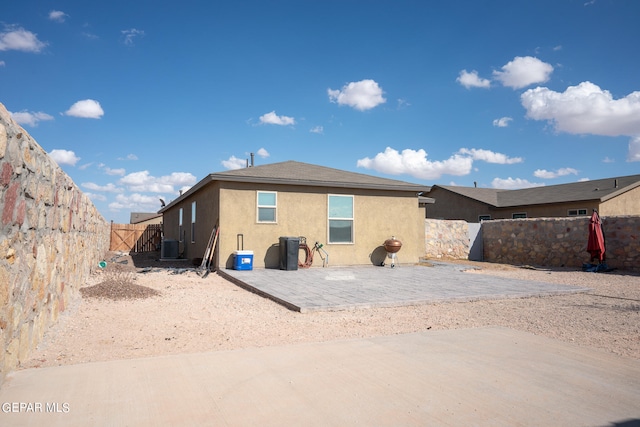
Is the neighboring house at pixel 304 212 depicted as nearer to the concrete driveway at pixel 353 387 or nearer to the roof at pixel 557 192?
the concrete driveway at pixel 353 387

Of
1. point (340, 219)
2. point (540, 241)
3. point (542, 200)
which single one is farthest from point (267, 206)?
point (542, 200)

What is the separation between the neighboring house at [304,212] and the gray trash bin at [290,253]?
674 mm

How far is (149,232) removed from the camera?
30.2 metres

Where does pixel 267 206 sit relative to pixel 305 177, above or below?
below

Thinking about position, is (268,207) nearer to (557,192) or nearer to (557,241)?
(557,241)

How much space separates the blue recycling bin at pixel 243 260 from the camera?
12.7m

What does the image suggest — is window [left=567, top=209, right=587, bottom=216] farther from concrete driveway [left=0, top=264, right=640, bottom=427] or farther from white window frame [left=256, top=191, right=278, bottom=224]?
concrete driveway [left=0, top=264, right=640, bottom=427]

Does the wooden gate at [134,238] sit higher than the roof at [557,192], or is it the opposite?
the roof at [557,192]

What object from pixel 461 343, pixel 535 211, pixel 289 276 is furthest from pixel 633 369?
pixel 535 211

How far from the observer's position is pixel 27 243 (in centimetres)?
415

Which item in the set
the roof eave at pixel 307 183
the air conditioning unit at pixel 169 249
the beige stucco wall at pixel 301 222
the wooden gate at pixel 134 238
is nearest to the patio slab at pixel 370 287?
the beige stucco wall at pixel 301 222

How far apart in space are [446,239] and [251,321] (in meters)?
15.8

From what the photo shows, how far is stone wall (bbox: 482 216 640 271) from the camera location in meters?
14.8

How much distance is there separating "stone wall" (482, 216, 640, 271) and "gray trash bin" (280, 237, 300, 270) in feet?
34.5
